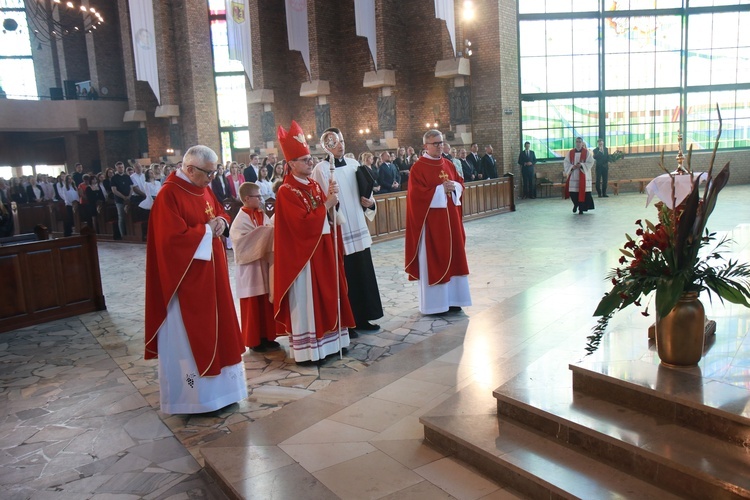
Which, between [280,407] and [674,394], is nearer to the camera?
[674,394]

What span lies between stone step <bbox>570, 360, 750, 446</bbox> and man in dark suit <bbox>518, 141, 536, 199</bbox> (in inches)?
662

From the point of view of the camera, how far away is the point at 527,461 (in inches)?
122

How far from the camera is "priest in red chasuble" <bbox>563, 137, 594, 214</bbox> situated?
15.0m

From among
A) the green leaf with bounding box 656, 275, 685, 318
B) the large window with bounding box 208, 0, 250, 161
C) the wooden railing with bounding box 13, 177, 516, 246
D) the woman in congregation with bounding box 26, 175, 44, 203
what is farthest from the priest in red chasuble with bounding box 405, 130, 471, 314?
the large window with bounding box 208, 0, 250, 161

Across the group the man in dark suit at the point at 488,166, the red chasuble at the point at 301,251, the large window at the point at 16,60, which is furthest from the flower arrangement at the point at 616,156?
the large window at the point at 16,60

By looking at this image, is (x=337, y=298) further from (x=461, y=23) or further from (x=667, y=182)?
(x=461, y=23)

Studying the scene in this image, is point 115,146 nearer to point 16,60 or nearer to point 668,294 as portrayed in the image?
point 16,60

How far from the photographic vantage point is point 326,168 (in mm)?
5578

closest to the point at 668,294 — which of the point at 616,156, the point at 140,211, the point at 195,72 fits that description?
the point at 140,211

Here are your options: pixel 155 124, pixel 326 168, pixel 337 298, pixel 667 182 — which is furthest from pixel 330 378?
pixel 155 124

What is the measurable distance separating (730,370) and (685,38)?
68.9 feet

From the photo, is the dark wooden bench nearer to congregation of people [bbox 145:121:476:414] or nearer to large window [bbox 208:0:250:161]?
large window [bbox 208:0:250:161]

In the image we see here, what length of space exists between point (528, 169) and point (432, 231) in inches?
567

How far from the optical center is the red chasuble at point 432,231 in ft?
21.0
